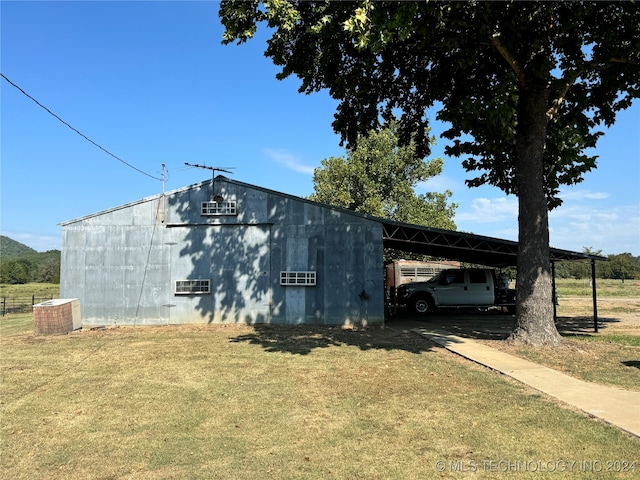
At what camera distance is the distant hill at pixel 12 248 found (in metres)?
138

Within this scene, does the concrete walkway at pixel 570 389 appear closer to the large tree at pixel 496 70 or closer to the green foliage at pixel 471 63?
the large tree at pixel 496 70

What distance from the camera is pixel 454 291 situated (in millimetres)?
19797

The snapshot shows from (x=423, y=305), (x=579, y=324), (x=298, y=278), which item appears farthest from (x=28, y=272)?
(x=579, y=324)

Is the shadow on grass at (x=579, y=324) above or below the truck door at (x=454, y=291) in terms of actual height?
below

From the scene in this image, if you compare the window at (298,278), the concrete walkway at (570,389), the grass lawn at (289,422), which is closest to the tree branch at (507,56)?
the concrete walkway at (570,389)

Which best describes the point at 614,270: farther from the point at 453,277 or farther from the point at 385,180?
the point at 453,277

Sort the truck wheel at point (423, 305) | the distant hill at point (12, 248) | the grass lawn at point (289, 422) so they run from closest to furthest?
1. the grass lawn at point (289, 422)
2. the truck wheel at point (423, 305)
3. the distant hill at point (12, 248)

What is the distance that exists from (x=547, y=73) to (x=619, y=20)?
72.1 inches

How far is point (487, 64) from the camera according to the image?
12.4 m

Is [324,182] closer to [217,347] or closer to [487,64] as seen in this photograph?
[487,64]

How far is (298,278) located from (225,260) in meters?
2.67

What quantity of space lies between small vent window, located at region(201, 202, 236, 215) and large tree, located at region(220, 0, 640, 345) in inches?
189

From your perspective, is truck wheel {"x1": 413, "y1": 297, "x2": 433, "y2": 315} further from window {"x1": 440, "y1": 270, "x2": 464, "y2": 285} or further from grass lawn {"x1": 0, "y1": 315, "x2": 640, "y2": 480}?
grass lawn {"x1": 0, "y1": 315, "x2": 640, "y2": 480}

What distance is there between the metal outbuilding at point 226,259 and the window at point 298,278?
0.03 meters
